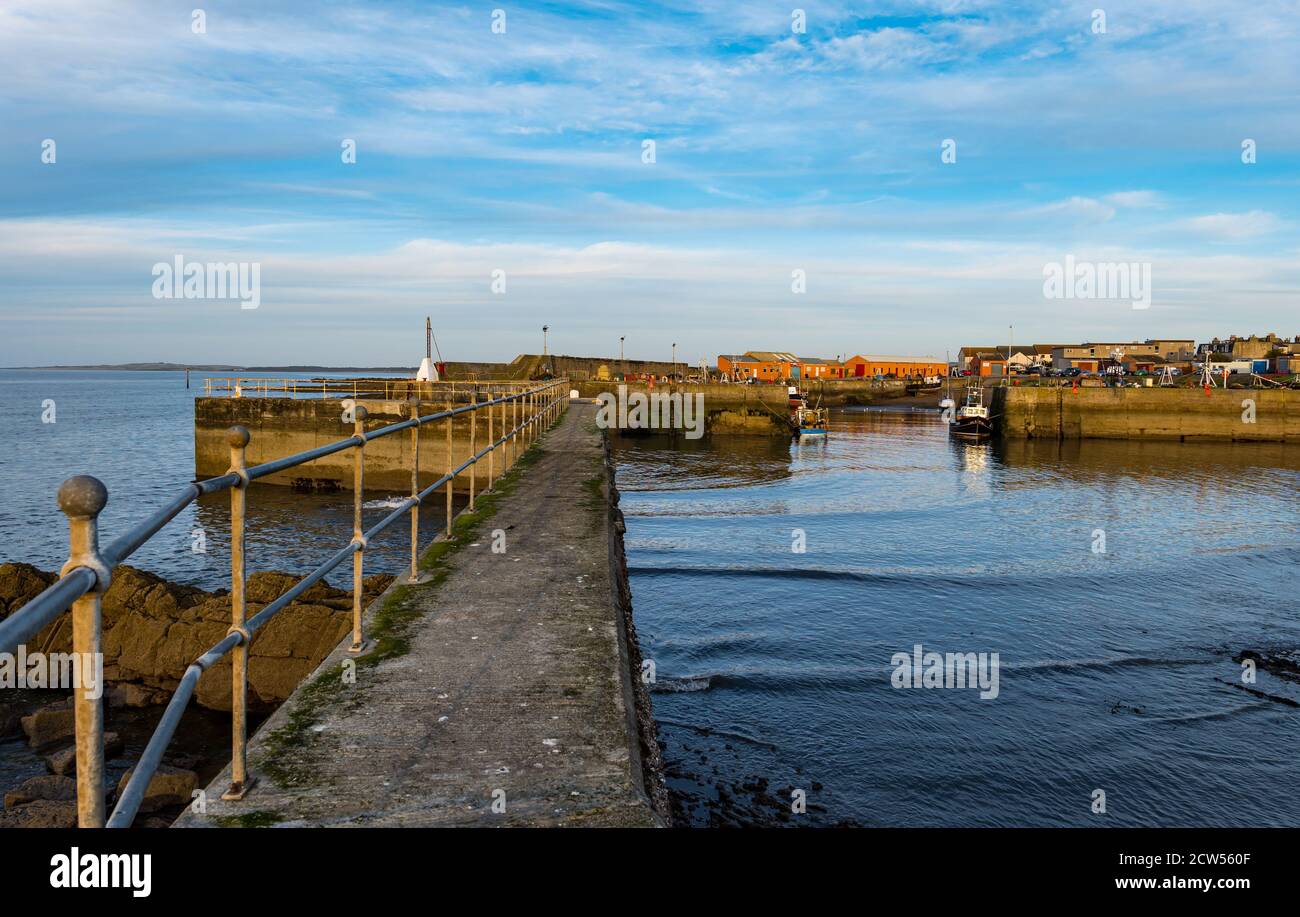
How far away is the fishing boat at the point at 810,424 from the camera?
55.4 meters

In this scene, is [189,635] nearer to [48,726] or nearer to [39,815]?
[48,726]

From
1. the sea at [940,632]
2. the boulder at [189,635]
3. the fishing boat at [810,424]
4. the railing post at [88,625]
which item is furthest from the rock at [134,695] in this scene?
the fishing boat at [810,424]

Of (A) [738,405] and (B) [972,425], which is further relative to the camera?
(A) [738,405]

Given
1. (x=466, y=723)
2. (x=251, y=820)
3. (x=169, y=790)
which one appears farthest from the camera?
(x=169, y=790)

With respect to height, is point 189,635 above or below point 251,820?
below

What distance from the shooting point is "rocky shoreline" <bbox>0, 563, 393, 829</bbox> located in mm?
7523

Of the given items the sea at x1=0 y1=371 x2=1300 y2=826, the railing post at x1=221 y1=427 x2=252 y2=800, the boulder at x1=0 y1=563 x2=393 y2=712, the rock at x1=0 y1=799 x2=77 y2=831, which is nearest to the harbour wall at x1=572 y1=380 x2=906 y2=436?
the sea at x1=0 y1=371 x2=1300 y2=826

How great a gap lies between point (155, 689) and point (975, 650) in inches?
416

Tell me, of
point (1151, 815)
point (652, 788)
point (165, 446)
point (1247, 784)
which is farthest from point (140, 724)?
point (165, 446)

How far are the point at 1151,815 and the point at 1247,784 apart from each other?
139 cm

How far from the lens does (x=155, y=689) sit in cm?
1091

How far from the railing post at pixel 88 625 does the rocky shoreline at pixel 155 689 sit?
583cm

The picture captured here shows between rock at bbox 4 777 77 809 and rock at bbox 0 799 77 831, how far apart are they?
20 centimetres

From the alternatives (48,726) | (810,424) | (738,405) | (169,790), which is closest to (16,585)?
(48,726)
